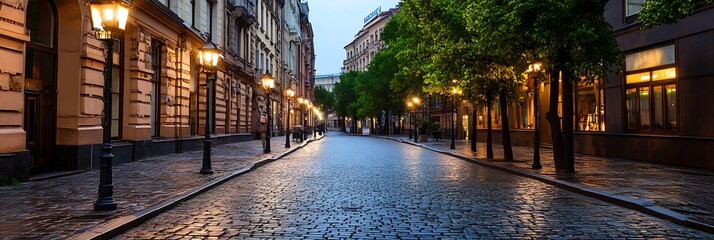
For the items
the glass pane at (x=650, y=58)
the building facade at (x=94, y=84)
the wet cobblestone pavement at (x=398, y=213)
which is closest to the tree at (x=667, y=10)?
the wet cobblestone pavement at (x=398, y=213)

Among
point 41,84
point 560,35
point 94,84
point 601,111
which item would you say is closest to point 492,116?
point 601,111

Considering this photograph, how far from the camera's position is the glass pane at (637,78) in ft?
60.9

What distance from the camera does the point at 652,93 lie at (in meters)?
18.3

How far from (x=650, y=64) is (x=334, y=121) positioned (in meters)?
154

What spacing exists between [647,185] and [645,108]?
27.0ft

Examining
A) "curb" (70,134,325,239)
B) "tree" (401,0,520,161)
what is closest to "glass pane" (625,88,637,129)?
"tree" (401,0,520,161)

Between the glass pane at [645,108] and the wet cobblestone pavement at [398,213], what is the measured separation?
25.4 feet

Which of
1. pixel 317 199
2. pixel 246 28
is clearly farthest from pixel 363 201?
pixel 246 28

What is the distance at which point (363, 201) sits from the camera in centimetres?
977

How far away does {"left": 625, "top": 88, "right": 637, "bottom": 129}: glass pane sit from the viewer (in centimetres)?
1937

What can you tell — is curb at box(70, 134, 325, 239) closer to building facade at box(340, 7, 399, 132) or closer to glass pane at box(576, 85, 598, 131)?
glass pane at box(576, 85, 598, 131)

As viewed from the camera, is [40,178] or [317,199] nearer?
[317,199]

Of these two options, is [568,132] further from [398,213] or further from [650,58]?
[398,213]

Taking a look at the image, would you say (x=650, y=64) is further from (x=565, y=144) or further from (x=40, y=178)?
(x=40, y=178)
